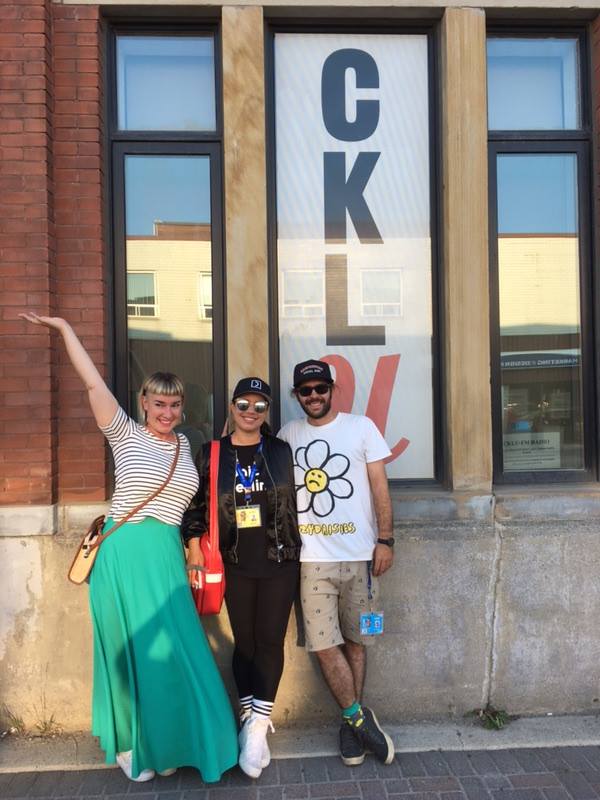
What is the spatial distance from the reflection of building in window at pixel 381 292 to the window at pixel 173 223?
951mm

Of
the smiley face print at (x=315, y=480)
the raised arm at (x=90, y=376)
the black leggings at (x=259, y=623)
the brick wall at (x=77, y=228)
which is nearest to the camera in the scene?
the raised arm at (x=90, y=376)

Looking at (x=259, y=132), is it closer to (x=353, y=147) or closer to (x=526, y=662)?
(x=353, y=147)

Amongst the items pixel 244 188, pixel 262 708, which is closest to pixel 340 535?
pixel 262 708

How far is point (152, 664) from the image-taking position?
3.14 metres

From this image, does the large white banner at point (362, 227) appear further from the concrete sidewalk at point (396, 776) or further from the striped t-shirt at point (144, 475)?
the concrete sidewalk at point (396, 776)

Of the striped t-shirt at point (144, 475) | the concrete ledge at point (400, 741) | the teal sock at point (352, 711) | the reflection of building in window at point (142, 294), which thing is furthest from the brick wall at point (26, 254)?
the teal sock at point (352, 711)

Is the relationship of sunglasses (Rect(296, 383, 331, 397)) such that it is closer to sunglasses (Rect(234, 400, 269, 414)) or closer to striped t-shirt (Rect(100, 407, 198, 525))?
sunglasses (Rect(234, 400, 269, 414))

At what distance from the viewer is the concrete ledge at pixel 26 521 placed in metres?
3.75

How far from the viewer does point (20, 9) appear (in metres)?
3.81

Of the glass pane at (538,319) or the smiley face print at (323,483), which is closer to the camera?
the smiley face print at (323,483)

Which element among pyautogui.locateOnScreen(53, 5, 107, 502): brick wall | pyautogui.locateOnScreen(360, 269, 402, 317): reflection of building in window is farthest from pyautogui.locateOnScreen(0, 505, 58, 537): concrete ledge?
pyautogui.locateOnScreen(360, 269, 402, 317): reflection of building in window

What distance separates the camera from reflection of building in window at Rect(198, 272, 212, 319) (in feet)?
13.9

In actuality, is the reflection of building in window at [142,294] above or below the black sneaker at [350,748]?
above

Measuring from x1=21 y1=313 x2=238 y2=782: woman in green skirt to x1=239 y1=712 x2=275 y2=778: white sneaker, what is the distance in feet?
0.25
